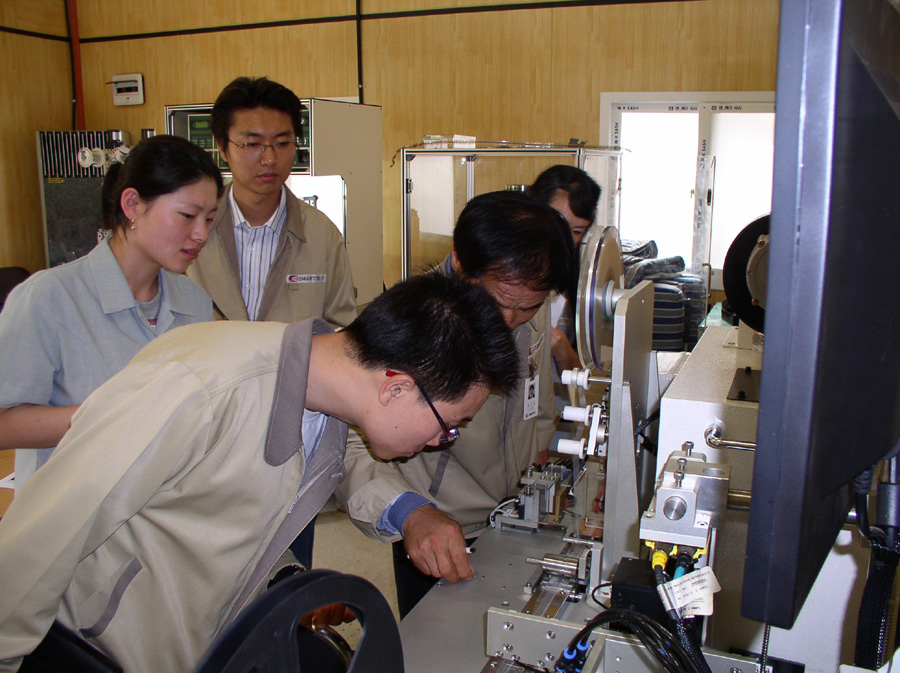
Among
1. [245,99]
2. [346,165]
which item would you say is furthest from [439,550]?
[346,165]

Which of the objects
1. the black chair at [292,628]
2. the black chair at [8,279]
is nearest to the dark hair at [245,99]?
the black chair at [292,628]

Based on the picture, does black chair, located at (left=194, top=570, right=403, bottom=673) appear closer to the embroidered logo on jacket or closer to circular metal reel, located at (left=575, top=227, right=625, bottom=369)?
circular metal reel, located at (left=575, top=227, right=625, bottom=369)

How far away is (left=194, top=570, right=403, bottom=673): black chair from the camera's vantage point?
504 mm

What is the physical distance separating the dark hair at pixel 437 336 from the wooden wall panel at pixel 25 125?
6.21m

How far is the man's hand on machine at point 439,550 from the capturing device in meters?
1.11

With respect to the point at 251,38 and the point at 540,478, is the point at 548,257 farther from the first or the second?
the point at 251,38

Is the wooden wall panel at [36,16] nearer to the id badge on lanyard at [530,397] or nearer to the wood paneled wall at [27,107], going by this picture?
the wood paneled wall at [27,107]

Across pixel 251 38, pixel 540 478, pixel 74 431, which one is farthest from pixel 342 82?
pixel 74 431

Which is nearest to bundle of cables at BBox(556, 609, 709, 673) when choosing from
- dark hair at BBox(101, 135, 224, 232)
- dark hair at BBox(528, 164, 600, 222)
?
dark hair at BBox(101, 135, 224, 232)

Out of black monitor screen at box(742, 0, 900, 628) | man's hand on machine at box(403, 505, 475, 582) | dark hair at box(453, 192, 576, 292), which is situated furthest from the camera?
dark hair at box(453, 192, 576, 292)

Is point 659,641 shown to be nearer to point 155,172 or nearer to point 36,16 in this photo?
point 155,172

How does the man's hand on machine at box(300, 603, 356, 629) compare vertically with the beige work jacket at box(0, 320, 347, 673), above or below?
below

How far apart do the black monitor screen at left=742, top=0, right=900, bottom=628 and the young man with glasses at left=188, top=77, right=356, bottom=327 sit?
5.61 ft

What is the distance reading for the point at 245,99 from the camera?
2006mm
